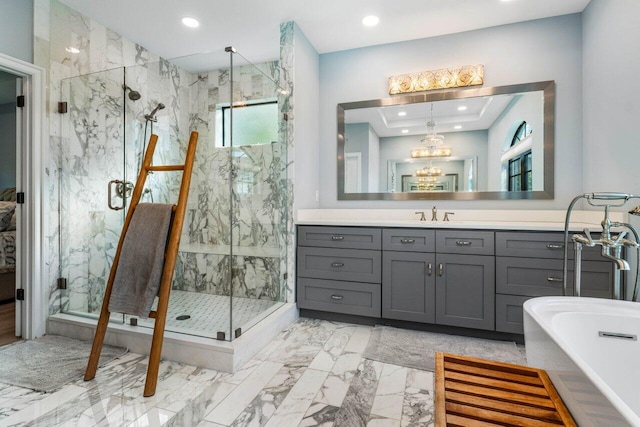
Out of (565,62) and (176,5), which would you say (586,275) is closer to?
(565,62)

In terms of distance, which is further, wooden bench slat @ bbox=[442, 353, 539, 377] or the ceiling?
the ceiling

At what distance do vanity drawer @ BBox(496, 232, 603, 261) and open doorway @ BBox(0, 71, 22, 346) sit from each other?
3752mm

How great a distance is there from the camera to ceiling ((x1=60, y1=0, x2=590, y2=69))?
2553 millimetres

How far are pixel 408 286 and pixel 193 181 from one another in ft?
6.59

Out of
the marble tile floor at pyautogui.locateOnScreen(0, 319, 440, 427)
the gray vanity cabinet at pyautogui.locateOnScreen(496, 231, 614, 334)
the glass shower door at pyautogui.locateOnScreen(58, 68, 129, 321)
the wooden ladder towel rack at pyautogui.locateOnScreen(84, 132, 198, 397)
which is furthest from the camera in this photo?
the glass shower door at pyautogui.locateOnScreen(58, 68, 129, 321)

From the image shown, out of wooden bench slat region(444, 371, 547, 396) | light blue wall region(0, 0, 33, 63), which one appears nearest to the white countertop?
wooden bench slat region(444, 371, 547, 396)

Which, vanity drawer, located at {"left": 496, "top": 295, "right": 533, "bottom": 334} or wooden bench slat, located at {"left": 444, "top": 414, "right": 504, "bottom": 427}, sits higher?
wooden bench slat, located at {"left": 444, "top": 414, "right": 504, "bottom": 427}

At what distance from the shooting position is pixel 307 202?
3.12m

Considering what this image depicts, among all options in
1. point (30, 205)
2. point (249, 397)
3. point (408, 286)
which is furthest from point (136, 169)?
A: point (408, 286)

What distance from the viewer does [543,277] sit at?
2238 millimetres

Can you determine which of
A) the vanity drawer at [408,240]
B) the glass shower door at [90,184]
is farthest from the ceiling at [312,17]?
the vanity drawer at [408,240]

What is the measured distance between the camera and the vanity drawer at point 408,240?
2488 mm

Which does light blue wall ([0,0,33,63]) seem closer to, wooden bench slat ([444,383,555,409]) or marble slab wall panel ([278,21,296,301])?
marble slab wall panel ([278,21,296,301])

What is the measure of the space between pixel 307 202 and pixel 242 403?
1.88 metres
